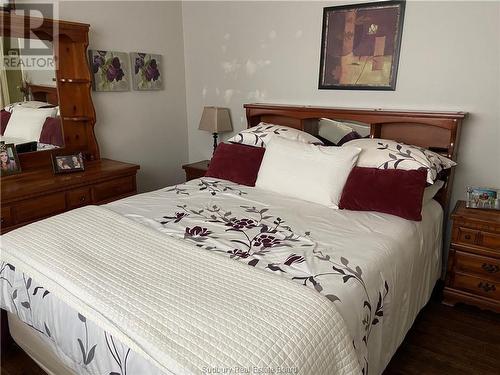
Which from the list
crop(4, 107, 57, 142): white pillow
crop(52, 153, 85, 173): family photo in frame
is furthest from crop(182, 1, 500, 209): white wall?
crop(4, 107, 57, 142): white pillow

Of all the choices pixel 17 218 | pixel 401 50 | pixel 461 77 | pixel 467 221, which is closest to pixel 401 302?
pixel 467 221

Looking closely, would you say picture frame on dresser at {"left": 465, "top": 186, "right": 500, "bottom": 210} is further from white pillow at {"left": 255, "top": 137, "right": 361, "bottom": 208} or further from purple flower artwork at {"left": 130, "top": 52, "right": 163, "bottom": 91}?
purple flower artwork at {"left": 130, "top": 52, "right": 163, "bottom": 91}

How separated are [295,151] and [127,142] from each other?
174cm

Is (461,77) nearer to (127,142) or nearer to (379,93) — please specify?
(379,93)

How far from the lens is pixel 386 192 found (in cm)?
201

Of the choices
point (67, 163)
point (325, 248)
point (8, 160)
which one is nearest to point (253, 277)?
point (325, 248)

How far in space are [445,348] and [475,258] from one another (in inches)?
21.9

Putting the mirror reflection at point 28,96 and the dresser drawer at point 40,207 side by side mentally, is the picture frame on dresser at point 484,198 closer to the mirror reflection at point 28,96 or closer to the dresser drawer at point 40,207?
the dresser drawer at point 40,207

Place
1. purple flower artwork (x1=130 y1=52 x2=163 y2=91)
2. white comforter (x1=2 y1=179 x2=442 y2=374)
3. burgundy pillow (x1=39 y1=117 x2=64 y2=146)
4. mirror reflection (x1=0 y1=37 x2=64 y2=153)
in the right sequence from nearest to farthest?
white comforter (x1=2 y1=179 x2=442 y2=374) → mirror reflection (x1=0 y1=37 x2=64 y2=153) → burgundy pillow (x1=39 y1=117 x2=64 y2=146) → purple flower artwork (x1=130 y1=52 x2=163 y2=91)

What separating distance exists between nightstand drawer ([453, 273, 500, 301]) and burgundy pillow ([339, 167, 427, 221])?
0.61 meters

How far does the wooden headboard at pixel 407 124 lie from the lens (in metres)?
2.26

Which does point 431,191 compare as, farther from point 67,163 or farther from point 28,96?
point 28,96

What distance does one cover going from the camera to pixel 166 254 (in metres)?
1.51

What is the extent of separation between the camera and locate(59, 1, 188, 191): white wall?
296cm
